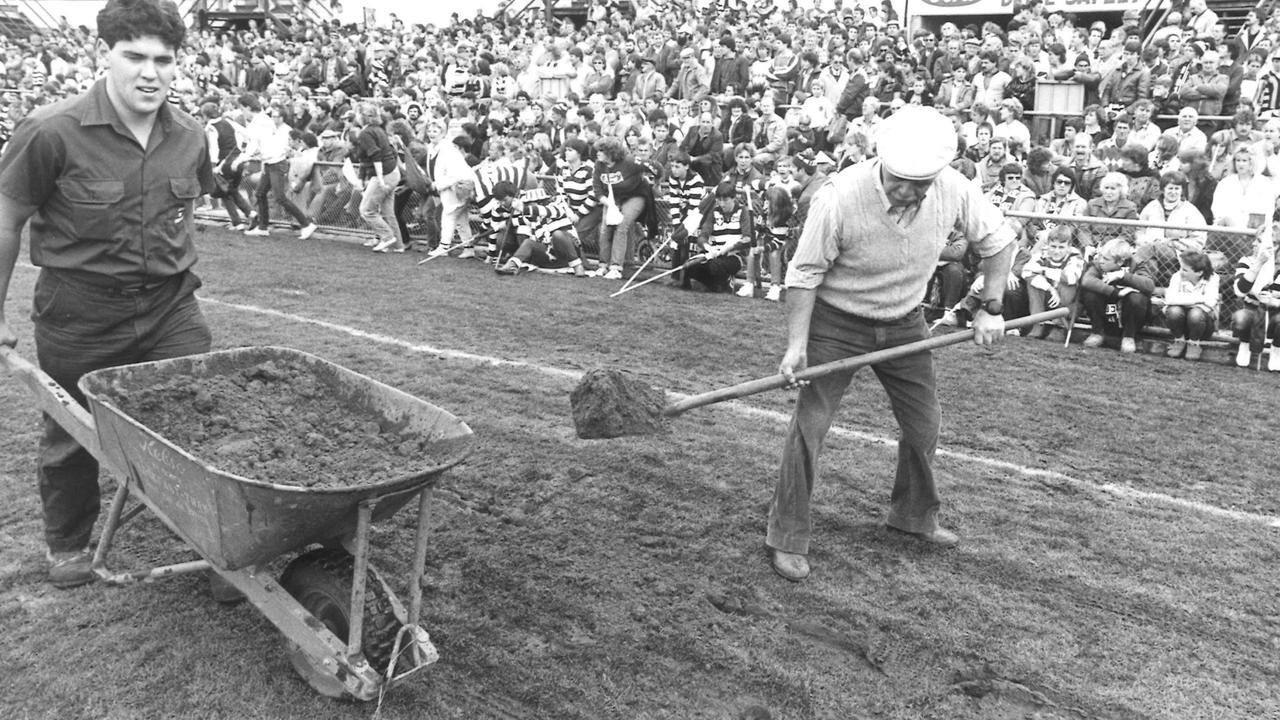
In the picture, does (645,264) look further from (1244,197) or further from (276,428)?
(276,428)

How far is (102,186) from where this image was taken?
13.8 feet

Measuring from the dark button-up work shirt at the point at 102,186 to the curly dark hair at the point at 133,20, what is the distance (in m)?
0.26

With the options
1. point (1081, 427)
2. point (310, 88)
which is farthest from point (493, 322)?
point (310, 88)

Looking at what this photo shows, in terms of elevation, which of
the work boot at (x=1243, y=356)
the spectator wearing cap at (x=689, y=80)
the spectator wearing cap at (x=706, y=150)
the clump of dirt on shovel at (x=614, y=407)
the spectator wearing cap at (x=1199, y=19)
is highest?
the spectator wearing cap at (x=1199, y=19)

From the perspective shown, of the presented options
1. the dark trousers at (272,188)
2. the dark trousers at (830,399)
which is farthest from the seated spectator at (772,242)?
the dark trousers at (272,188)

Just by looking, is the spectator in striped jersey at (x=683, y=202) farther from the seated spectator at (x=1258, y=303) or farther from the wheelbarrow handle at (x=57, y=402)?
the wheelbarrow handle at (x=57, y=402)

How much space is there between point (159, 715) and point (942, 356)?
6.73 metres

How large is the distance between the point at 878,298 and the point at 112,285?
3.22 m

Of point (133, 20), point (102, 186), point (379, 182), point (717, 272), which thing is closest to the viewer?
point (133, 20)

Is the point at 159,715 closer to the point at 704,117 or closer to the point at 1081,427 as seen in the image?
the point at 1081,427

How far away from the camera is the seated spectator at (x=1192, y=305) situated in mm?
9148

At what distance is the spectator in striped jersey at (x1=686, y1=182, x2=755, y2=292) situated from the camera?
11641 mm

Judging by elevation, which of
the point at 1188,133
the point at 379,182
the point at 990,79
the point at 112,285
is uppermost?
the point at 990,79

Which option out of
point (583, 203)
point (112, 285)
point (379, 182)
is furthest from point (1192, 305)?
point (379, 182)
